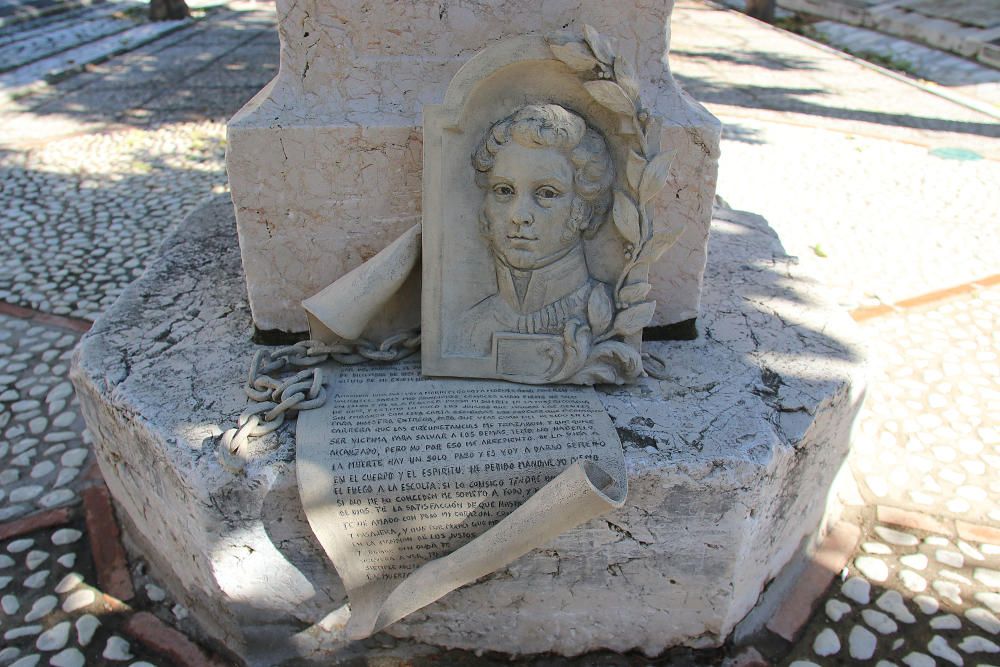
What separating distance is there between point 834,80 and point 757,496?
24.8 ft

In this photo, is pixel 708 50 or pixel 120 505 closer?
pixel 120 505

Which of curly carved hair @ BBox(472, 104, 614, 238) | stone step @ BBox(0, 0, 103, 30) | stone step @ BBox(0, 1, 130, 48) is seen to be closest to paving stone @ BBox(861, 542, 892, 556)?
curly carved hair @ BBox(472, 104, 614, 238)

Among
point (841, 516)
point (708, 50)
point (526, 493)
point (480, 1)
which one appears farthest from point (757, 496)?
point (708, 50)

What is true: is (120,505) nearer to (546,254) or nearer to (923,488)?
(546,254)

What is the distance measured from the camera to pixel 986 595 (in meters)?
2.41

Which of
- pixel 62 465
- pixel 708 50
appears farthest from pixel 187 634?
pixel 708 50

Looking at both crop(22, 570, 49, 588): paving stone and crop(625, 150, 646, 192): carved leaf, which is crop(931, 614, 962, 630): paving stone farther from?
crop(22, 570, 49, 588): paving stone

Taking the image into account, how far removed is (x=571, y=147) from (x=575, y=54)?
0.24 meters

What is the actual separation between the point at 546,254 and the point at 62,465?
205 centimetres

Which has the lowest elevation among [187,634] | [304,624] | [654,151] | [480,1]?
[187,634]

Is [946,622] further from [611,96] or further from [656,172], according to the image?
[611,96]

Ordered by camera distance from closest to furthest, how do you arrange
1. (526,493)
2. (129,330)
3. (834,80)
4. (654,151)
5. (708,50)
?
1. (526,493)
2. (654,151)
3. (129,330)
4. (834,80)
5. (708,50)

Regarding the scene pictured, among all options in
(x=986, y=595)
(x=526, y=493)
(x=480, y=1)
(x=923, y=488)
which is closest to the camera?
(x=526, y=493)

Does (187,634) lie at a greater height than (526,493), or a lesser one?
lesser
